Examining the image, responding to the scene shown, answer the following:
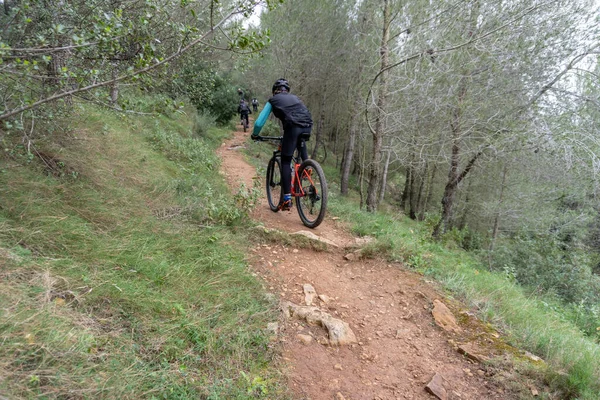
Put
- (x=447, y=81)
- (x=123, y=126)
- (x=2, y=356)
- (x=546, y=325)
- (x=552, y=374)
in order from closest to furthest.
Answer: (x=2, y=356) → (x=552, y=374) → (x=546, y=325) → (x=123, y=126) → (x=447, y=81)

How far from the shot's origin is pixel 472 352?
8.07ft

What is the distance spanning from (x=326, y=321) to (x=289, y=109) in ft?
8.79

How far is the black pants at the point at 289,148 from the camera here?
13.9ft

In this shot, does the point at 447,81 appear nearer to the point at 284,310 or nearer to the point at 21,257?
the point at 284,310

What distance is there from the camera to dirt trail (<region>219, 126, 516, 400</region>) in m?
2.11

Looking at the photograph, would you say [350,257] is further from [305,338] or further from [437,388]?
[437,388]

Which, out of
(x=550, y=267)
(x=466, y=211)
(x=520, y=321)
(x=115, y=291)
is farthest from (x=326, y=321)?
(x=466, y=211)

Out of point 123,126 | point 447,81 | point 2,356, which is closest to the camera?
point 2,356

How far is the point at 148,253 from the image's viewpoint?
8.55 feet

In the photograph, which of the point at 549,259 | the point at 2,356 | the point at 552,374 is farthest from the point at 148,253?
the point at 549,259

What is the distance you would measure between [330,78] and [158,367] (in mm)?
15728

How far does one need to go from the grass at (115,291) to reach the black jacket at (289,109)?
1388 millimetres

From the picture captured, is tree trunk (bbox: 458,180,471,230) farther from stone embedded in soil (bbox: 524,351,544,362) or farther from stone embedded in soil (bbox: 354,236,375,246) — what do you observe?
stone embedded in soil (bbox: 524,351,544,362)

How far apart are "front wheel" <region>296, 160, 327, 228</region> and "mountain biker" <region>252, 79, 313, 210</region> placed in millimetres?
183
